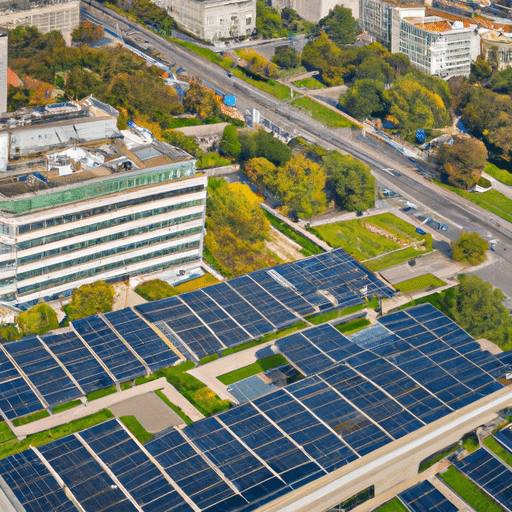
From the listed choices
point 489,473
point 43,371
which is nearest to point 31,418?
point 43,371

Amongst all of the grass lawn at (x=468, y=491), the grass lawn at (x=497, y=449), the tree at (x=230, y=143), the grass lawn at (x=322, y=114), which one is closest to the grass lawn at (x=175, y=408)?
the grass lawn at (x=468, y=491)

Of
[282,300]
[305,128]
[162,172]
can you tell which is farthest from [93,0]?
[282,300]

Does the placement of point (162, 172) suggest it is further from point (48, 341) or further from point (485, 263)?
point (485, 263)

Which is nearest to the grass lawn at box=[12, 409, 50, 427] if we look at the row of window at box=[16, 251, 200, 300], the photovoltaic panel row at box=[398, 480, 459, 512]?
the row of window at box=[16, 251, 200, 300]

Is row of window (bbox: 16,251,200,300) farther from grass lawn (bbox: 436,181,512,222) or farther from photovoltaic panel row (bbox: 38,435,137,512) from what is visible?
grass lawn (bbox: 436,181,512,222)

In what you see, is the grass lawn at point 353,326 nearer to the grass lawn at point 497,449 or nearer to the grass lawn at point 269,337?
the grass lawn at point 269,337

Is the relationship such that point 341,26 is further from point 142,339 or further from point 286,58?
point 142,339
